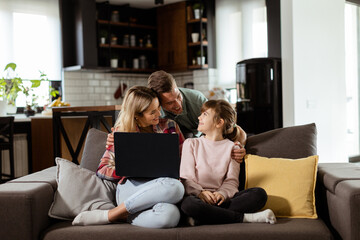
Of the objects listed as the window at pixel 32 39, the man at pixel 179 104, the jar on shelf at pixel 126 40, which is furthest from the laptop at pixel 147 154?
the jar on shelf at pixel 126 40

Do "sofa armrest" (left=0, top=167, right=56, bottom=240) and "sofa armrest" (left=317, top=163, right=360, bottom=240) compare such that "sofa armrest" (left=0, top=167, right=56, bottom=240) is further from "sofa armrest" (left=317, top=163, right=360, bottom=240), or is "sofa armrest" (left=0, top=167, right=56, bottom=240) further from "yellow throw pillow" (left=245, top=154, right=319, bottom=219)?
"sofa armrest" (left=317, top=163, right=360, bottom=240)

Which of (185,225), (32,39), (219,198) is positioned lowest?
(185,225)

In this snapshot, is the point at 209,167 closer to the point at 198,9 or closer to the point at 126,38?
the point at 198,9

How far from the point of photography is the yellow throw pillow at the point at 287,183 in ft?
6.94

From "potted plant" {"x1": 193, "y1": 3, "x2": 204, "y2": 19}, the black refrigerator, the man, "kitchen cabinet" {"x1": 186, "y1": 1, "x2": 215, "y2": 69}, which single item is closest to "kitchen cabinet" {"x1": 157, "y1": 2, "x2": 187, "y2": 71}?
"kitchen cabinet" {"x1": 186, "y1": 1, "x2": 215, "y2": 69}

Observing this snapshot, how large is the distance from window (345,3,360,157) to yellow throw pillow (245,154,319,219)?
456 centimetres

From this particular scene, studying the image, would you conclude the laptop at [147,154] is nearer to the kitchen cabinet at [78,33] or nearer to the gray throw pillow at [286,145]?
the gray throw pillow at [286,145]

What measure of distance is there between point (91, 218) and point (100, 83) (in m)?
4.98

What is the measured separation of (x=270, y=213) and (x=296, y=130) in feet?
2.00

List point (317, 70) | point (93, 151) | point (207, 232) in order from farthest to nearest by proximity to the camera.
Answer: point (317, 70) < point (93, 151) < point (207, 232)

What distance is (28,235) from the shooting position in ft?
6.28

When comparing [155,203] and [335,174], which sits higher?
[335,174]

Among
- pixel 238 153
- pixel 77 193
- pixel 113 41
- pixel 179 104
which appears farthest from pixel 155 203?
pixel 113 41

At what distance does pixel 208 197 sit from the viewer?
82.4 inches
